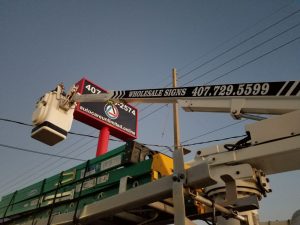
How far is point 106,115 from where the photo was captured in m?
15.1

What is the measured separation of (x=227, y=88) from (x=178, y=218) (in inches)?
99.5

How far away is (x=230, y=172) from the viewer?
3.89 m

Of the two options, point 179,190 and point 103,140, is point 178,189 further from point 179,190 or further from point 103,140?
point 103,140

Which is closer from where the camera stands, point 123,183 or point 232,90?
point 123,183

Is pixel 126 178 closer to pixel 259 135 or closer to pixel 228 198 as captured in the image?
pixel 228 198

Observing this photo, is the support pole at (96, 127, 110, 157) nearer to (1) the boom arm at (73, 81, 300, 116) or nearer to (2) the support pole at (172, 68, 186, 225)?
(1) the boom arm at (73, 81, 300, 116)

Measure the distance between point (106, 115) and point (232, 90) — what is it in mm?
10851

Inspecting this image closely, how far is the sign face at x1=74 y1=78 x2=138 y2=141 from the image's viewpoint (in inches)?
560

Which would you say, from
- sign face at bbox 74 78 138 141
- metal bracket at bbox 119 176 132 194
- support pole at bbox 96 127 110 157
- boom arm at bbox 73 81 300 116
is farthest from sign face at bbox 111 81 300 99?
sign face at bbox 74 78 138 141

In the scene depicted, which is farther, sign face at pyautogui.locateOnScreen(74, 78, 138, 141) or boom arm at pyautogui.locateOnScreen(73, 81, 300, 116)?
sign face at pyautogui.locateOnScreen(74, 78, 138, 141)

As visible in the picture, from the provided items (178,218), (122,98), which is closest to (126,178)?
(178,218)

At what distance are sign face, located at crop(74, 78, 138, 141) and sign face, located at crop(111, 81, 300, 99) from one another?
27.1ft

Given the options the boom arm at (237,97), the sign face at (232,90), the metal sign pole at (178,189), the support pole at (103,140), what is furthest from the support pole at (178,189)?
the support pole at (103,140)

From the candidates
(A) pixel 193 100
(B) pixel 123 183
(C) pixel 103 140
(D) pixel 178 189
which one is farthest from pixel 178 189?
(C) pixel 103 140
